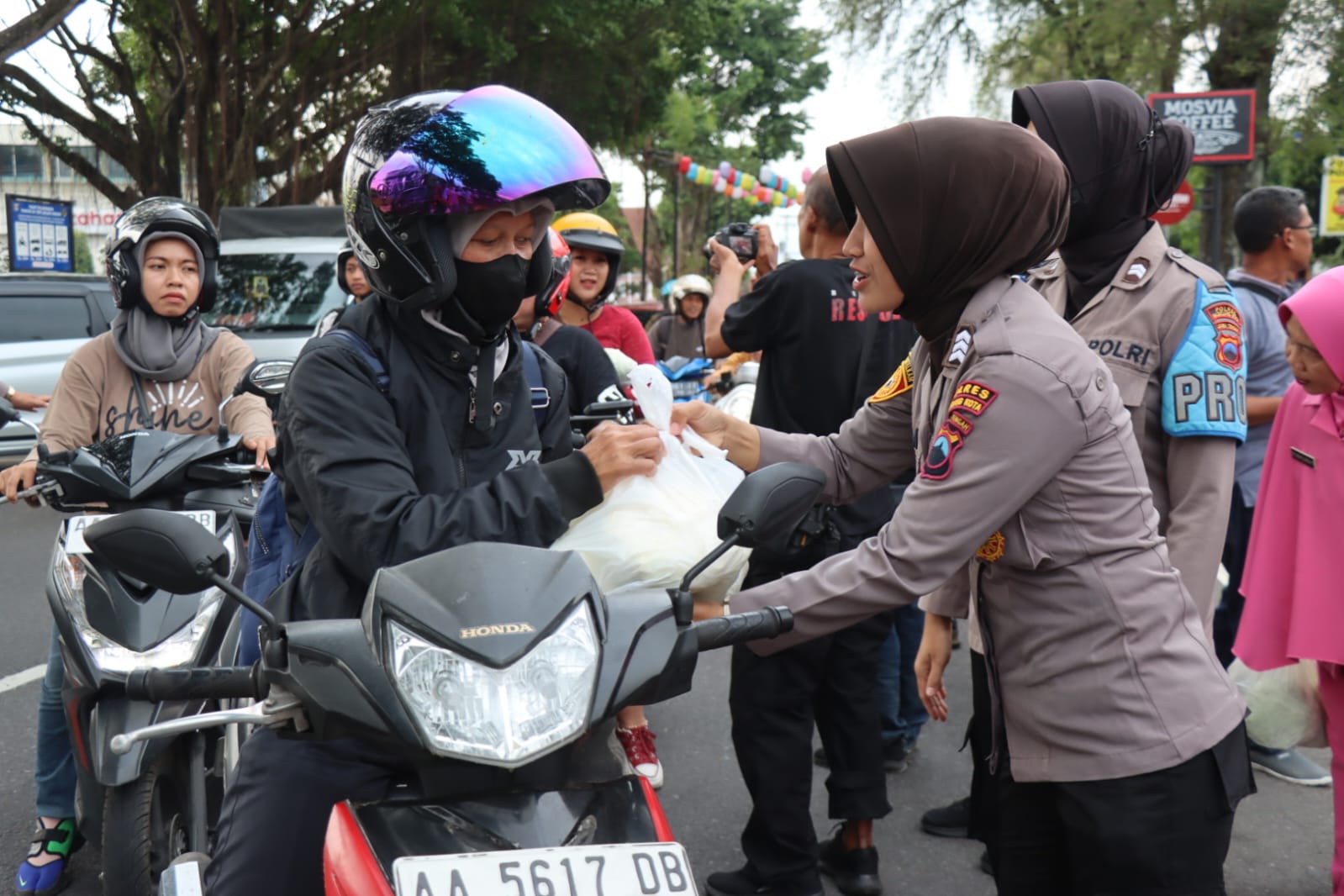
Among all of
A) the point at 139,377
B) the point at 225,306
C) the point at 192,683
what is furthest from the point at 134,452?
the point at 225,306

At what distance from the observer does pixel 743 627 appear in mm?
1784

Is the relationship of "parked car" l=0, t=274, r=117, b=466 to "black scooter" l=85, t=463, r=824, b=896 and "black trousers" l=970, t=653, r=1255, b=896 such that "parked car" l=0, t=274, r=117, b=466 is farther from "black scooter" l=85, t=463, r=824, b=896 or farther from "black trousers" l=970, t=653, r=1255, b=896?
"black trousers" l=970, t=653, r=1255, b=896

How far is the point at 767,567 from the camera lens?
12.4 feet

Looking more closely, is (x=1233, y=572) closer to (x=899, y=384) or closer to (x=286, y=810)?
(x=899, y=384)

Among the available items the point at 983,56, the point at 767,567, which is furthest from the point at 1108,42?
the point at 767,567

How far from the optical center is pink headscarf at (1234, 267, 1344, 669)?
329cm

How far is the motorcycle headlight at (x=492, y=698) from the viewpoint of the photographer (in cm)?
146

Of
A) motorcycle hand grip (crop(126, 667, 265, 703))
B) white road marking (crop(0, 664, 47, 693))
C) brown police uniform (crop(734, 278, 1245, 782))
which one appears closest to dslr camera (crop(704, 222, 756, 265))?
brown police uniform (crop(734, 278, 1245, 782))

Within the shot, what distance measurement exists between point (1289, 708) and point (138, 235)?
3.60m

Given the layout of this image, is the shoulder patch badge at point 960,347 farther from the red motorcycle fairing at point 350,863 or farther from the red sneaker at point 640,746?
the red sneaker at point 640,746

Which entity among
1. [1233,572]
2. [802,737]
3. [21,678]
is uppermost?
[1233,572]

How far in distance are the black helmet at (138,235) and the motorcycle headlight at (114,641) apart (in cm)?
88

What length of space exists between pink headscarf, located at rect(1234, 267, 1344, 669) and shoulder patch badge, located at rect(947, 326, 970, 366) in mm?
1689

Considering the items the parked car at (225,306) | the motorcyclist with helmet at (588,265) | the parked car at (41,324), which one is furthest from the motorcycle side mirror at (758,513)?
the parked car at (41,324)
